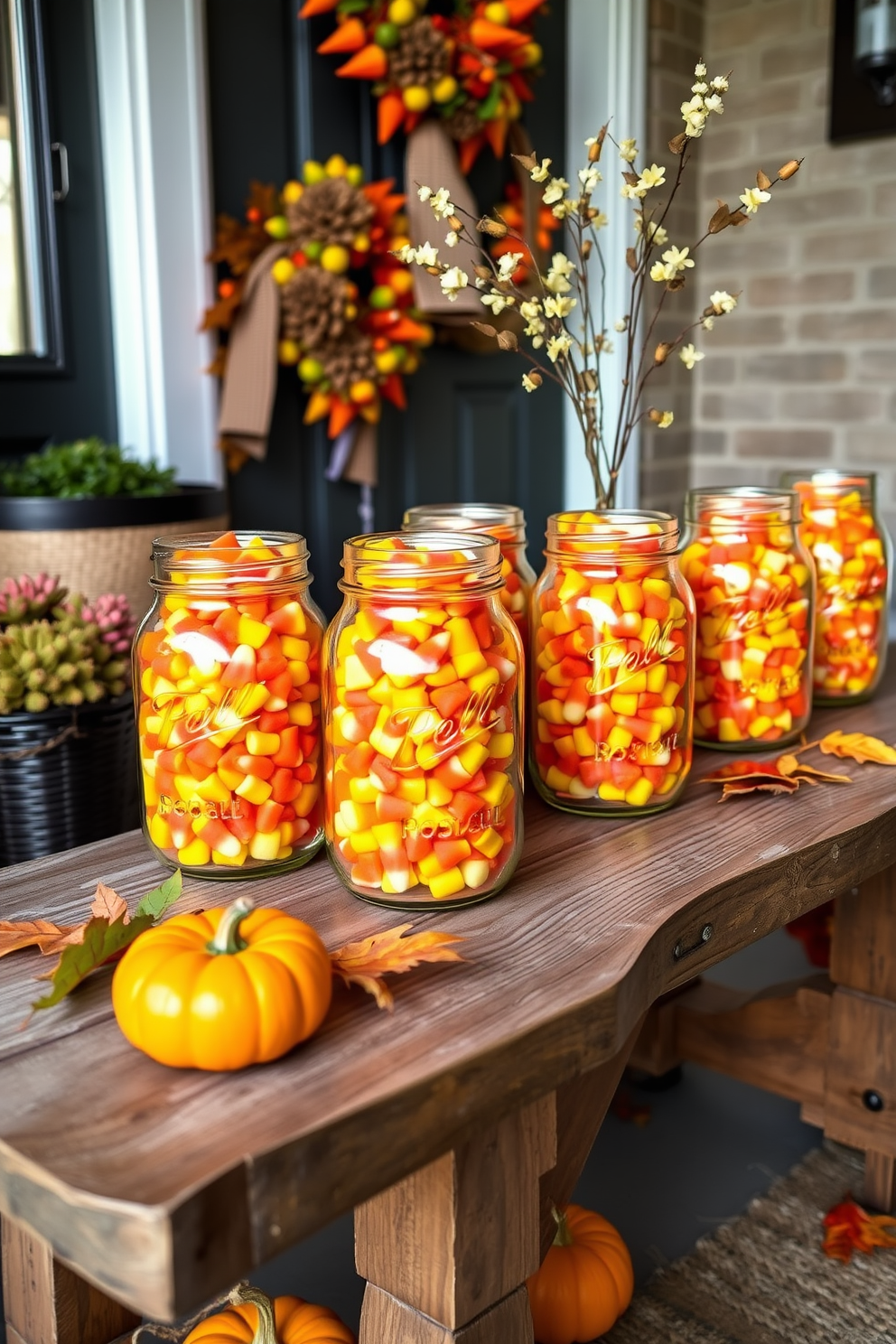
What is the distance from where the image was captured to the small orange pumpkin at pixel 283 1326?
1085mm

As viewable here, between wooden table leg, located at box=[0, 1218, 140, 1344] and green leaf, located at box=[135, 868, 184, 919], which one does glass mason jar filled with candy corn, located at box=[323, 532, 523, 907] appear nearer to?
green leaf, located at box=[135, 868, 184, 919]

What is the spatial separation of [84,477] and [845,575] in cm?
113

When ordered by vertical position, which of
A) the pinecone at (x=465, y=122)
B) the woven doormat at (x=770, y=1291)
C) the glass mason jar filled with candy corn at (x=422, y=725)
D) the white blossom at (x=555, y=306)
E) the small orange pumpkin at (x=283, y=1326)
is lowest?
the woven doormat at (x=770, y=1291)

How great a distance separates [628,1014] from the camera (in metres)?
0.81

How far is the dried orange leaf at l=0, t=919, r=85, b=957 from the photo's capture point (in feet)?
2.73

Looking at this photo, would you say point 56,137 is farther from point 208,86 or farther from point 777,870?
point 777,870

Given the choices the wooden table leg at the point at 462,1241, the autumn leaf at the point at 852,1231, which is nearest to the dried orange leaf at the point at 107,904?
the wooden table leg at the point at 462,1241

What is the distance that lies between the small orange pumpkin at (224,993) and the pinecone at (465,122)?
2.08 m

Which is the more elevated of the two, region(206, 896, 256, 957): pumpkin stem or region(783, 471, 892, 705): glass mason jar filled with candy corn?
region(783, 471, 892, 705): glass mason jar filled with candy corn

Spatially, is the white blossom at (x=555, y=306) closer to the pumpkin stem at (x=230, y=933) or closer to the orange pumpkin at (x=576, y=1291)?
the pumpkin stem at (x=230, y=933)

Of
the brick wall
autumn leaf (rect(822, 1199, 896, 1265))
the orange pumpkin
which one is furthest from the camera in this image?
the brick wall

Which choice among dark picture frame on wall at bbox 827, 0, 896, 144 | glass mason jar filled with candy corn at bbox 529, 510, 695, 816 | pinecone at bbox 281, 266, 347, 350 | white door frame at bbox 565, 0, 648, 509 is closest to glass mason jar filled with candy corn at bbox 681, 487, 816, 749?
glass mason jar filled with candy corn at bbox 529, 510, 695, 816

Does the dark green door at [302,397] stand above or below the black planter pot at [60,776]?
above

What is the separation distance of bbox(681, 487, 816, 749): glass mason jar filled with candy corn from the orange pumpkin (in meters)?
0.55
